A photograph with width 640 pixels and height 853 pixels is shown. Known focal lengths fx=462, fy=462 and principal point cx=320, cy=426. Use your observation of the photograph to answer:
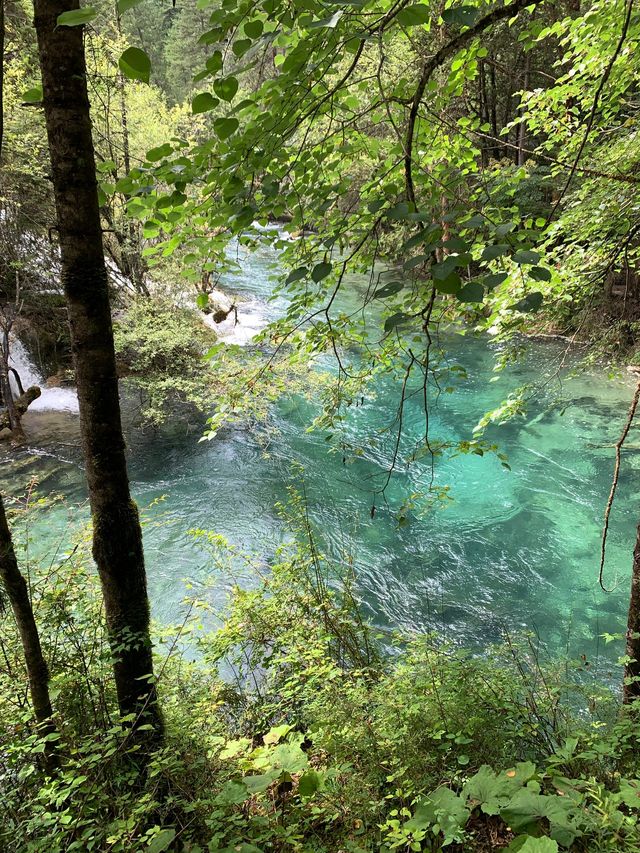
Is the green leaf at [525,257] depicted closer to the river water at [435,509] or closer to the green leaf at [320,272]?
the green leaf at [320,272]

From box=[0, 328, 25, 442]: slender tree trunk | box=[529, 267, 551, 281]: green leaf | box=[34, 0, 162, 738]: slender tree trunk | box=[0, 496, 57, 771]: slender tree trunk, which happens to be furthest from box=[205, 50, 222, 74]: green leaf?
box=[0, 328, 25, 442]: slender tree trunk

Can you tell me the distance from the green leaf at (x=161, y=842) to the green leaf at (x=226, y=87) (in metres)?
2.57

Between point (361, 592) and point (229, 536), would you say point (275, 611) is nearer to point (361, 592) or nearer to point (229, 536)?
point (361, 592)

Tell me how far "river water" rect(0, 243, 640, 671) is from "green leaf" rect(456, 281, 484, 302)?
12.5 ft

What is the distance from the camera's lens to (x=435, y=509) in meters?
8.08

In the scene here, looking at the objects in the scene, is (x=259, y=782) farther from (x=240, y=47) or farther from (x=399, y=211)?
(x=240, y=47)

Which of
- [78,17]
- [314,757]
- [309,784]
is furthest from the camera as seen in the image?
[314,757]

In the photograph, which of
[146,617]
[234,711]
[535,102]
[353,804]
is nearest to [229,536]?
[234,711]

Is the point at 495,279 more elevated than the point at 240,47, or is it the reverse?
the point at 240,47

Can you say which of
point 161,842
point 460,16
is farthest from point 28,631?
point 460,16

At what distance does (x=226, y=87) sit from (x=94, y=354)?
5.09 feet

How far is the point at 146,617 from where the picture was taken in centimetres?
275

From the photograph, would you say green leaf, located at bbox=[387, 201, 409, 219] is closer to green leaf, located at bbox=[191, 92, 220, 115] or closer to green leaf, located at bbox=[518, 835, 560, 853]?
green leaf, located at bbox=[191, 92, 220, 115]

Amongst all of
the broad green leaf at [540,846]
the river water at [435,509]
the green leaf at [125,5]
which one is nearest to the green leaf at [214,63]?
the green leaf at [125,5]
